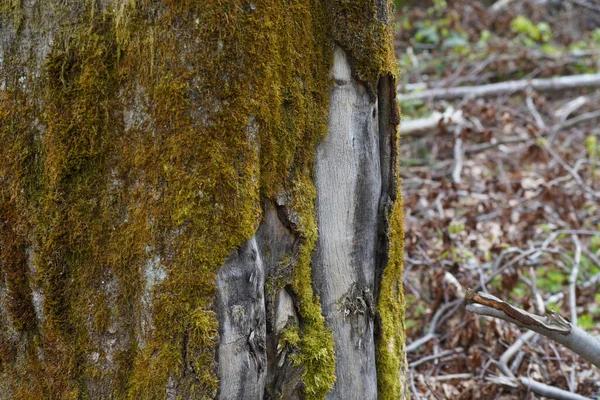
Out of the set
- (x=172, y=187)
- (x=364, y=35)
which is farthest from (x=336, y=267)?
(x=364, y=35)

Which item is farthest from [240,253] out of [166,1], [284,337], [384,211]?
[166,1]

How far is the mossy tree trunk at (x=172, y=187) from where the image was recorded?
183cm

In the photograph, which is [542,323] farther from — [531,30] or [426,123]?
[531,30]

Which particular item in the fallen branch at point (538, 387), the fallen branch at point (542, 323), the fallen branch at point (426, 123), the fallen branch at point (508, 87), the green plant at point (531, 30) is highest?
the green plant at point (531, 30)

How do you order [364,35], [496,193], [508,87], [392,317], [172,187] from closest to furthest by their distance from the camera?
[172,187] → [364,35] → [392,317] → [496,193] → [508,87]

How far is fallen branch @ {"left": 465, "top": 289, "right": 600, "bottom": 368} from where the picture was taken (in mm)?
2406

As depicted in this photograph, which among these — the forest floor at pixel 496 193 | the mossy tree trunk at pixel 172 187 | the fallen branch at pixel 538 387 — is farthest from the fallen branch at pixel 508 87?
the mossy tree trunk at pixel 172 187

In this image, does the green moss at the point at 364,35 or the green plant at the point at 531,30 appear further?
the green plant at the point at 531,30

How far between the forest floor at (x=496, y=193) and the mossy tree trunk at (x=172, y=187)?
1.50 m

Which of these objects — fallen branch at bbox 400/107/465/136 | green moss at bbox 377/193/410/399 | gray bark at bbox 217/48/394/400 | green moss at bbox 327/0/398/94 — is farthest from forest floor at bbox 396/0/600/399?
green moss at bbox 327/0/398/94

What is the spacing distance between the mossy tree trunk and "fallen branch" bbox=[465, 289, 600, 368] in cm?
81

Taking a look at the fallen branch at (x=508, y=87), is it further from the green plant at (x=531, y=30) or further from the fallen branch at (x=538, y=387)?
the fallen branch at (x=538, y=387)

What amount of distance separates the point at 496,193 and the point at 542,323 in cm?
382

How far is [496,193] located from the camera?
19.8ft
